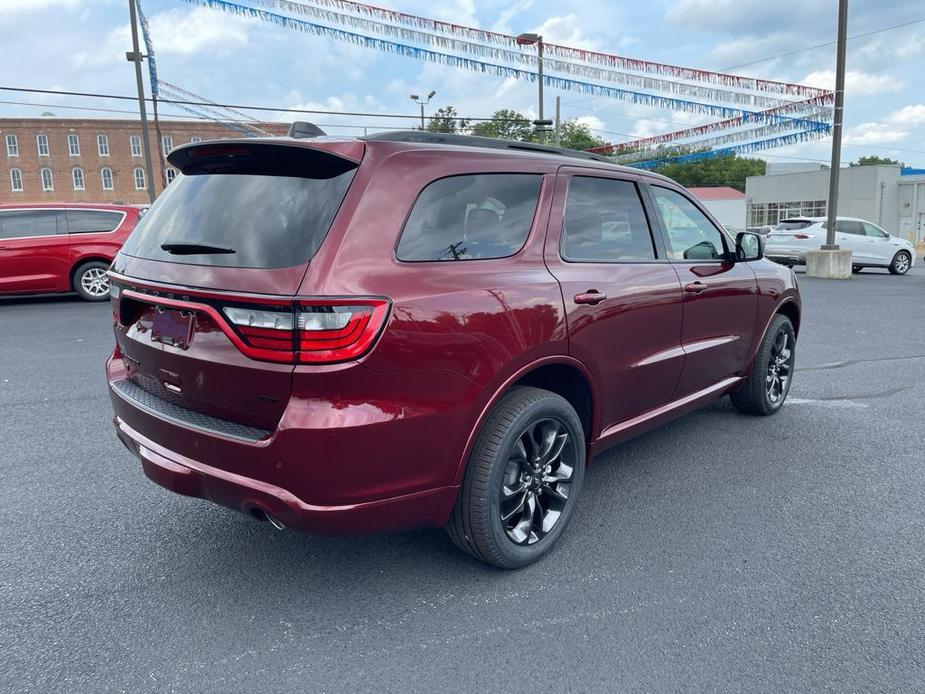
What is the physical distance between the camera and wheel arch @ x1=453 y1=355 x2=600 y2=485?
266 centimetres

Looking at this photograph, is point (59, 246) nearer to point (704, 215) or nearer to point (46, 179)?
point (704, 215)

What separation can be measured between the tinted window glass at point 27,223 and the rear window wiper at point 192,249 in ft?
34.5

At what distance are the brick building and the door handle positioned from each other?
69.0m

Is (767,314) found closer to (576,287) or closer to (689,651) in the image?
(576,287)

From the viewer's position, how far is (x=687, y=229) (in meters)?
4.17

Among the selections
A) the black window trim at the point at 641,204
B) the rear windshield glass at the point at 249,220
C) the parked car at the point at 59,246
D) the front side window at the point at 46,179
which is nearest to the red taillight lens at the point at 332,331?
the rear windshield glass at the point at 249,220

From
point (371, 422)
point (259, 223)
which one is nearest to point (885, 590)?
point (371, 422)

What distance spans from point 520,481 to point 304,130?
68.0 inches

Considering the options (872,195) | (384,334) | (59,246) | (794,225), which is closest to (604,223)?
(384,334)

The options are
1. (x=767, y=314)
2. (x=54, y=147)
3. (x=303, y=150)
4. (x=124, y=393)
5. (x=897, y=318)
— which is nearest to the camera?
(x=303, y=150)

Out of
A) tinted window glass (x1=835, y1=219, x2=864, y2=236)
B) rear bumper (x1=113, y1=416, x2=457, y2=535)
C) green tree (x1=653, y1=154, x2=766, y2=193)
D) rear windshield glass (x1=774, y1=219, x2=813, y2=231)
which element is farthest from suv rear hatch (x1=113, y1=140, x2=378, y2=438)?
green tree (x1=653, y1=154, x2=766, y2=193)

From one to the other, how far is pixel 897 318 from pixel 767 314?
6.77 metres

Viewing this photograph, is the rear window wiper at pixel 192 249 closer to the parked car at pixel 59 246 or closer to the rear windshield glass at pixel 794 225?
the parked car at pixel 59 246

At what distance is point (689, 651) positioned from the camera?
2402 mm
